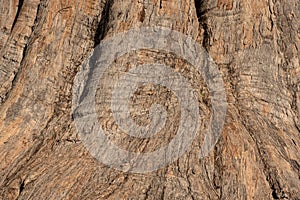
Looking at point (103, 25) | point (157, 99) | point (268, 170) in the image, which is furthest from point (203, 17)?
point (268, 170)

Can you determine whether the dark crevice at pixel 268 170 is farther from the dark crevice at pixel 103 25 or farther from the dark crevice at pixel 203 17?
the dark crevice at pixel 103 25

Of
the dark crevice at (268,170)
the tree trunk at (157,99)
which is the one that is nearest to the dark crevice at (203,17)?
the tree trunk at (157,99)

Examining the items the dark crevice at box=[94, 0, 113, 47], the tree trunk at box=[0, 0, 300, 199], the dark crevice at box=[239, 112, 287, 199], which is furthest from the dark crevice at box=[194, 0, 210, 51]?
the dark crevice at box=[239, 112, 287, 199]

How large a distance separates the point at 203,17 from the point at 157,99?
1881 millimetres

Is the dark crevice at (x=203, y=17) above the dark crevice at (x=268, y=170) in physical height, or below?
above

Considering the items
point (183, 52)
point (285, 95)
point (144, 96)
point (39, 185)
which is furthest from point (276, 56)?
point (39, 185)

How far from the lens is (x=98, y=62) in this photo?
978cm

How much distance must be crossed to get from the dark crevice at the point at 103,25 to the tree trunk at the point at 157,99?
1.2 inches

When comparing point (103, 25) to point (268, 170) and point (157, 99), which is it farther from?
point (268, 170)

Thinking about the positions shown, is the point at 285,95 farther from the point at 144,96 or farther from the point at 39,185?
the point at 39,185

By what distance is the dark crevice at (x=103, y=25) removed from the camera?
33.5 feet

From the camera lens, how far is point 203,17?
10.4 m

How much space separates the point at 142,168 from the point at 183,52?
2.03 meters

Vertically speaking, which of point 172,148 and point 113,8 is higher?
point 113,8
